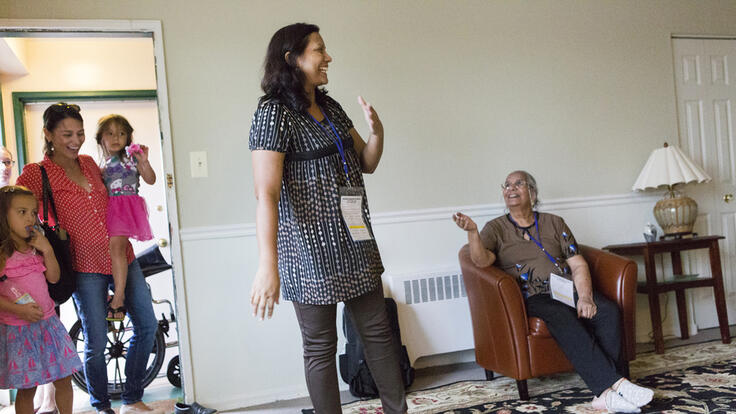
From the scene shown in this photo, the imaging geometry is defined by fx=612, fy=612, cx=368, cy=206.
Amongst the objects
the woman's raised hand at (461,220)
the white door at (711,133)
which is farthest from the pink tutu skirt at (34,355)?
the white door at (711,133)

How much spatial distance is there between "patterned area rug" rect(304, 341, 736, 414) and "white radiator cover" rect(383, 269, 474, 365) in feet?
0.91

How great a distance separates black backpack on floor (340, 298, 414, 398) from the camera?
2.90 meters

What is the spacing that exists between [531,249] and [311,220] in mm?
1467

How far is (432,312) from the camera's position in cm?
323

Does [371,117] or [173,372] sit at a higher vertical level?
[371,117]

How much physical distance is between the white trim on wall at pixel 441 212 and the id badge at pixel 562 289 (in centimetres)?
81

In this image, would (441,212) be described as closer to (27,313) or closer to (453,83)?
(453,83)

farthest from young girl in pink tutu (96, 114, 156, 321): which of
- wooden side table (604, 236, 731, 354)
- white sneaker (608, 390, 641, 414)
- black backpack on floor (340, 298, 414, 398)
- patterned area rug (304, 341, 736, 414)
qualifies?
wooden side table (604, 236, 731, 354)

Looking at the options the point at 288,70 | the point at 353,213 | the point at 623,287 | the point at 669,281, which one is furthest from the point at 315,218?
the point at 669,281

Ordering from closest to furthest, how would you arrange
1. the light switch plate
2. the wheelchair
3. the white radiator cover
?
the light switch plate, the white radiator cover, the wheelchair

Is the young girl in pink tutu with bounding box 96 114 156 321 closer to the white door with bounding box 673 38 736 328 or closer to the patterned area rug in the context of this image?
the patterned area rug

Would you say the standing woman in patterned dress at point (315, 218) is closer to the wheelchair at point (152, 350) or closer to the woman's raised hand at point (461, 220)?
the woman's raised hand at point (461, 220)

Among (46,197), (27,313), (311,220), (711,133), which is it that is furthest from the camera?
(711,133)

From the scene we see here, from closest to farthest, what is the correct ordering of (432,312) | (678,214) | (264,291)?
1. (264,291)
2. (432,312)
3. (678,214)
